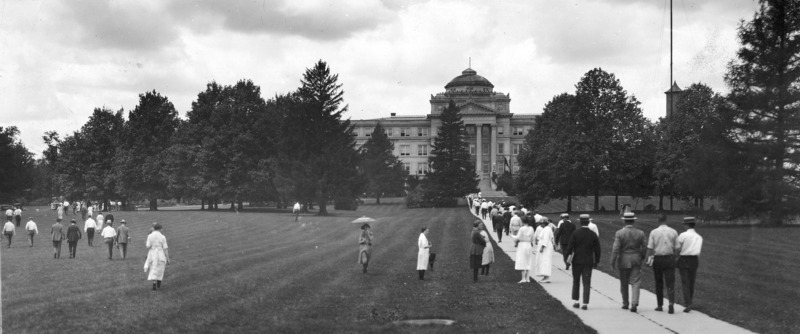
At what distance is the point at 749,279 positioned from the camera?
22.9m

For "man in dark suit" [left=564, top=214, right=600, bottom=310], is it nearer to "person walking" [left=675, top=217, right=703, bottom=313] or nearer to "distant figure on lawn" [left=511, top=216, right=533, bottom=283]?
"person walking" [left=675, top=217, right=703, bottom=313]

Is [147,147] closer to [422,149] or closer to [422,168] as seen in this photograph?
[422,168]

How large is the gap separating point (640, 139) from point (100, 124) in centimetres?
6332

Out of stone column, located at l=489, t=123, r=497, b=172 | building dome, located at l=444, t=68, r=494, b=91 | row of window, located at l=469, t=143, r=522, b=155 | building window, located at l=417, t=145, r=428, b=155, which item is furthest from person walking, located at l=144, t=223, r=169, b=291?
building dome, located at l=444, t=68, r=494, b=91

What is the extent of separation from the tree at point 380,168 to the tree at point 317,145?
37.8 metres

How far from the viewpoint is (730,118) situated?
47.8m

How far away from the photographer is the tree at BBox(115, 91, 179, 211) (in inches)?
3330

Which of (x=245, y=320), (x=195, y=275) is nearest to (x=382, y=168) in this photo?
(x=195, y=275)

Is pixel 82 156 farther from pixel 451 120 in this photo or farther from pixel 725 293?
pixel 725 293

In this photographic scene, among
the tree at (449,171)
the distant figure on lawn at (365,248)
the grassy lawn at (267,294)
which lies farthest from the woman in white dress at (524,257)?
the tree at (449,171)

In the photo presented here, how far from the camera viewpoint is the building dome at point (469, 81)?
16500 cm

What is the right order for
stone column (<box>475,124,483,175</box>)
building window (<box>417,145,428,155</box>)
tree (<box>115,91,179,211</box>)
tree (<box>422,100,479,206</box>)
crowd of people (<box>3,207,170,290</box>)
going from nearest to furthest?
1. crowd of people (<box>3,207,170,290</box>)
2. tree (<box>115,91,179,211</box>)
3. tree (<box>422,100,479,206</box>)
4. stone column (<box>475,124,483,175</box>)
5. building window (<box>417,145,428,155</box>)

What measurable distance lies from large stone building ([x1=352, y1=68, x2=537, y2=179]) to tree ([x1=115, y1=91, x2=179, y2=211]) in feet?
238

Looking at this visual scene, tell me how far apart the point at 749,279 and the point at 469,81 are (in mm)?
143587
